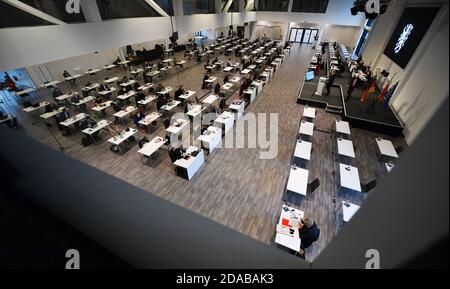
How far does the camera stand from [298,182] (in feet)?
18.6

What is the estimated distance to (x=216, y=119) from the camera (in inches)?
341

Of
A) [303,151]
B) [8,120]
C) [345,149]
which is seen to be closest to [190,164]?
[303,151]

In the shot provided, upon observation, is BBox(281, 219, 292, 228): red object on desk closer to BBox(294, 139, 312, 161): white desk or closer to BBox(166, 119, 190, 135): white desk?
BBox(294, 139, 312, 161): white desk

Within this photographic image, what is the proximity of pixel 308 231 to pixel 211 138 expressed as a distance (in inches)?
179

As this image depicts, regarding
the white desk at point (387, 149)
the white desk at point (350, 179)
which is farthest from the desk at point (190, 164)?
the white desk at point (387, 149)

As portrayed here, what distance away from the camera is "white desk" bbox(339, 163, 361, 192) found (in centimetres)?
561

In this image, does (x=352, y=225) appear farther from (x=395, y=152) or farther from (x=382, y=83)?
(x=382, y=83)

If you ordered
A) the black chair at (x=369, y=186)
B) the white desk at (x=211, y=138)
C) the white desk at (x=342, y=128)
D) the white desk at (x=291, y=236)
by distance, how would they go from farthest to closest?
the white desk at (x=342, y=128) < the white desk at (x=211, y=138) < the black chair at (x=369, y=186) < the white desk at (x=291, y=236)

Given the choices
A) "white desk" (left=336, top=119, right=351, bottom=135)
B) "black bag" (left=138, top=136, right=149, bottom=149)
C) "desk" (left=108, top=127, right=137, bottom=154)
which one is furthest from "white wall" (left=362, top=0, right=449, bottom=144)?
"desk" (left=108, top=127, right=137, bottom=154)

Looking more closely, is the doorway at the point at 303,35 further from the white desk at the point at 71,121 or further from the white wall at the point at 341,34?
the white desk at the point at 71,121

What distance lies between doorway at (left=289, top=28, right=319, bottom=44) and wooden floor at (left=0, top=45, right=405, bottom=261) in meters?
23.5

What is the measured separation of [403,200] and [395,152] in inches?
306

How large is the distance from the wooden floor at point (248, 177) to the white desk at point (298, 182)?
2.31ft

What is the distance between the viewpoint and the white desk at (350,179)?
18.4 ft
